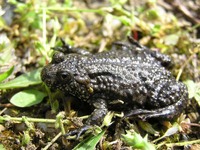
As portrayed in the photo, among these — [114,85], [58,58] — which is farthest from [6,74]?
[114,85]

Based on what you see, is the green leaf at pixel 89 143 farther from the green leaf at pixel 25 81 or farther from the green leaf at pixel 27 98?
the green leaf at pixel 25 81

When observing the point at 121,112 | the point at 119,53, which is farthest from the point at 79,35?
the point at 121,112

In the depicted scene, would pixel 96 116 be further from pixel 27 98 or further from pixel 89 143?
pixel 27 98

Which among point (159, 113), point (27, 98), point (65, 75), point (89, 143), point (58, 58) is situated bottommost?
point (89, 143)

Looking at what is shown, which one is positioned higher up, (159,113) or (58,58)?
(58,58)

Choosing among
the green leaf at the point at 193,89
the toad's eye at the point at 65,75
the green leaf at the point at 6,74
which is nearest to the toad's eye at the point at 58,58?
the toad's eye at the point at 65,75

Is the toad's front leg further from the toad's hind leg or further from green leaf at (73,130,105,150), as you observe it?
the toad's hind leg

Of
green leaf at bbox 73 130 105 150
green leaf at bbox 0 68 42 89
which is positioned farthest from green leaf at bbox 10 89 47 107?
green leaf at bbox 73 130 105 150
